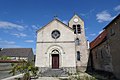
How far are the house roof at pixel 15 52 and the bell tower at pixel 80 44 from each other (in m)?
34.2

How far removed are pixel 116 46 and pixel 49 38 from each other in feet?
43.5

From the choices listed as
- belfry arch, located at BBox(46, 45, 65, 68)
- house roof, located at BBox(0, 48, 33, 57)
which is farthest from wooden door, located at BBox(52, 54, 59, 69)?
house roof, located at BBox(0, 48, 33, 57)

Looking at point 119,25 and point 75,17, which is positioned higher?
point 75,17

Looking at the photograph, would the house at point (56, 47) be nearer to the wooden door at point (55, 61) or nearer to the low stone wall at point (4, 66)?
the wooden door at point (55, 61)

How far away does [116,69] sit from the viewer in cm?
1661

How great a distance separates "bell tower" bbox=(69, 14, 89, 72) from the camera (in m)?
30.2

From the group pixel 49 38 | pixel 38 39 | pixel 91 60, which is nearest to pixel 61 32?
pixel 49 38

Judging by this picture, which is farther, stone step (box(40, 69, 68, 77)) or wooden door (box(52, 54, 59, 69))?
wooden door (box(52, 54, 59, 69))

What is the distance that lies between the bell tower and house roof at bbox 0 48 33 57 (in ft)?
112

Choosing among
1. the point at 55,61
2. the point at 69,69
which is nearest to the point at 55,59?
the point at 55,61

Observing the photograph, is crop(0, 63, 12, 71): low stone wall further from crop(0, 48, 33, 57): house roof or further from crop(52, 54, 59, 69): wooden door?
crop(0, 48, 33, 57): house roof

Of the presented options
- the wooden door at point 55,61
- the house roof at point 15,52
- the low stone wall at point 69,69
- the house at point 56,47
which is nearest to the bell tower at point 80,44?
the house at point 56,47

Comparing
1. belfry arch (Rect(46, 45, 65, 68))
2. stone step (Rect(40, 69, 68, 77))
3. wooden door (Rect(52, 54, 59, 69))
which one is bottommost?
stone step (Rect(40, 69, 68, 77))

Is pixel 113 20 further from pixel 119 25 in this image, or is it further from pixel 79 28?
pixel 79 28
